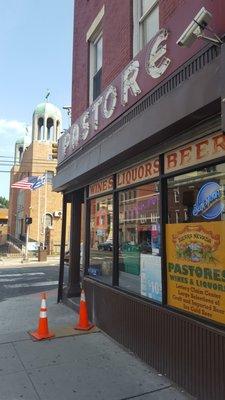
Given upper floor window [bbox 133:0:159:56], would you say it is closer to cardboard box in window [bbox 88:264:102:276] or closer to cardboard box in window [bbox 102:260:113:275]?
cardboard box in window [bbox 102:260:113:275]

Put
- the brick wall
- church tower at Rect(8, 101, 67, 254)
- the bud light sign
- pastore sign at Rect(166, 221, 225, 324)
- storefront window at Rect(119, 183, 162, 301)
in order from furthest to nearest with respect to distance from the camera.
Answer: church tower at Rect(8, 101, 67, 254)
the brick wall
storefront window at Rect(119, 183, 162, 301)
the bud light sign
pastore sign at Rect(166, 221, 225, 324)

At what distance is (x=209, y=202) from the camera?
4.93 meters

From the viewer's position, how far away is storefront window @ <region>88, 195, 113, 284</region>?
7973 millimetres

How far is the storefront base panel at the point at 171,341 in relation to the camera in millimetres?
4422

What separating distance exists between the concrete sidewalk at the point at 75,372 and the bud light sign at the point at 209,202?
6.76 feet

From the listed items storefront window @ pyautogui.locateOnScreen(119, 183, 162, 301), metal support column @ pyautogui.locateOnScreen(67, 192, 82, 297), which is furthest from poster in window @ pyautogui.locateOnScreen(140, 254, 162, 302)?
metal support column @ pyautogui.locateOnScreen(67, 192, 82, 297)

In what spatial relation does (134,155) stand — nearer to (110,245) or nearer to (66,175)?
(110,245)

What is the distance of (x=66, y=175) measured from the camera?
991cm

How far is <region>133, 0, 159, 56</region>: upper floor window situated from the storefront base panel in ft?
14.4

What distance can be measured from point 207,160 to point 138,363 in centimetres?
296

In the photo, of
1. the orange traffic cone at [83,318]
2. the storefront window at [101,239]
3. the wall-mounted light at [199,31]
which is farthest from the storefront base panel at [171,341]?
the wall-mounted light at [199,31]

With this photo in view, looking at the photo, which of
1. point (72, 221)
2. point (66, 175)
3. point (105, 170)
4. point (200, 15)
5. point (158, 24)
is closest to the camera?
point (200, 15)

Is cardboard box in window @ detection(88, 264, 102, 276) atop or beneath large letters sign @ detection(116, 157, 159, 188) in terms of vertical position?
beneath

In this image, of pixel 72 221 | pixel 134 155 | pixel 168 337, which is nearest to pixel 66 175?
pixel 72 221
